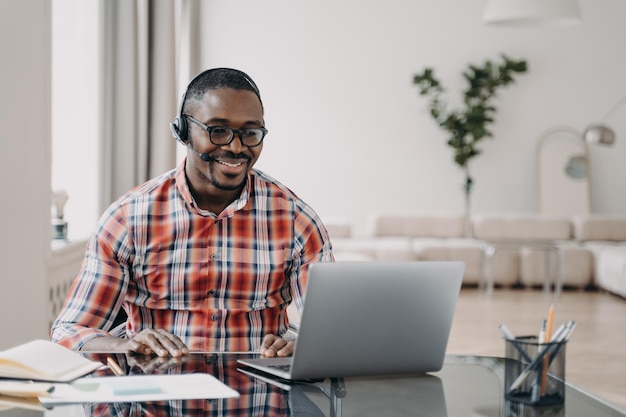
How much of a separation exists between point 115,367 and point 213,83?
81 centimetres

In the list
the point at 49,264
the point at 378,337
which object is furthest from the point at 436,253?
the point at 378,337

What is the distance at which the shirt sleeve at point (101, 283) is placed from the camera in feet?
6.97

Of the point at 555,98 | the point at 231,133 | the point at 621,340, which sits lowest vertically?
the point at 621,340

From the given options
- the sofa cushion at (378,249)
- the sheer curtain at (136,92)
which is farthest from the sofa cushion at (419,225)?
the sheer curtain at (136,92)

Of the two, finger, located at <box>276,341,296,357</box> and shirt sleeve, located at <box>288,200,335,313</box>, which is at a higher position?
shirt sleeve, located at <box>288,200,335,313</box>

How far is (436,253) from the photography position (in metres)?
8.72

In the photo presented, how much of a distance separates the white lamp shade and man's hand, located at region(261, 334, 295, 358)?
4.89 meters

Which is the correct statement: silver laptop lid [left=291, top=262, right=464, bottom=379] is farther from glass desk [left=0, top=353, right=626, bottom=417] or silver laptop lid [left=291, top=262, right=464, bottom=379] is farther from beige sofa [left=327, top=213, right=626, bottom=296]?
beige sofa [left=327, top=213, right=626, bottom=296]

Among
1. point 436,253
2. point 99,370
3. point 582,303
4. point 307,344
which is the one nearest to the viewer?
point 307,344

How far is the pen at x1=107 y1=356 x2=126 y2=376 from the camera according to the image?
1.64m

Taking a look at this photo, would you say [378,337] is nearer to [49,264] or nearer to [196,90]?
[196,90]

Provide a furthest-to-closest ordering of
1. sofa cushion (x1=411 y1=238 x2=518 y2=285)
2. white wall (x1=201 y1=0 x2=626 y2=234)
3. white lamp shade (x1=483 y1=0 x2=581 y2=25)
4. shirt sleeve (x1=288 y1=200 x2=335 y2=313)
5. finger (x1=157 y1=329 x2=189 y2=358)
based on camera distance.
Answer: white wall (x1=201 y1=0 x2=626 y2=234) < sofa cushion (x1=411 y1=238 x2=518 y2=285) < white lamp shade (x1=483 y1=0 x2=581 y2=25) < shirt sleeve (x1=288 y1=200 x2=335 y2=313) < finger (x1=157 y1=329 x2=189 y2=358)

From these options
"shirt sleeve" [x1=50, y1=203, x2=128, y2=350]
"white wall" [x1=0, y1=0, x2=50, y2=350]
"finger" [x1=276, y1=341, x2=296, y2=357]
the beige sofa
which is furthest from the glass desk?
the beige sofa

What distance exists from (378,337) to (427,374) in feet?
0.59
